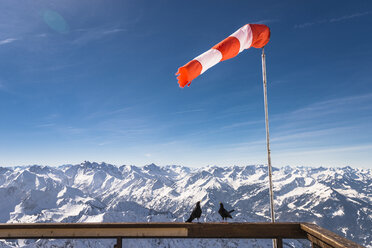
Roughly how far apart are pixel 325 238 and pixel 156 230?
9.80 feet

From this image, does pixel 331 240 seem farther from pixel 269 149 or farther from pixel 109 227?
pixel 269 149

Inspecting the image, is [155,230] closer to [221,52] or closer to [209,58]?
[209,58]

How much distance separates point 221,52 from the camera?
959cm

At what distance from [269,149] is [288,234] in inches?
179

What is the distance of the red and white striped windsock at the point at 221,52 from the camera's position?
9.39 m

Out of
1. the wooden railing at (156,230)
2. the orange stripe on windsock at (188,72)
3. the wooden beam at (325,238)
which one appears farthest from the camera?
the orange stripe on windsock at (188,72)

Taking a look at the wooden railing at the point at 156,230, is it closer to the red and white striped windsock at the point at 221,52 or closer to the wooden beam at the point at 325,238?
the wooden beam at the point at 325,238

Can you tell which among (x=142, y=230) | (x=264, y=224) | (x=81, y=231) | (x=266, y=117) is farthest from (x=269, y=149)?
(x=81, y=231)

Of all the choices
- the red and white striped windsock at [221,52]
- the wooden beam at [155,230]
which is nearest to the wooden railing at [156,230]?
the wooden beam at [155,230]

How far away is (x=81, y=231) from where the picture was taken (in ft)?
15.4

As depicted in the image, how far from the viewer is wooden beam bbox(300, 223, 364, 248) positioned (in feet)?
11.1

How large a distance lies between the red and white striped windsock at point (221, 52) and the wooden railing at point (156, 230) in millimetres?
5846

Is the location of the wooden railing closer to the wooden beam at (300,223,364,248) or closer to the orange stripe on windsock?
the wooden beam at (300,223,364,248)

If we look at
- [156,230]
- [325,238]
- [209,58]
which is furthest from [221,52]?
[325,238]
